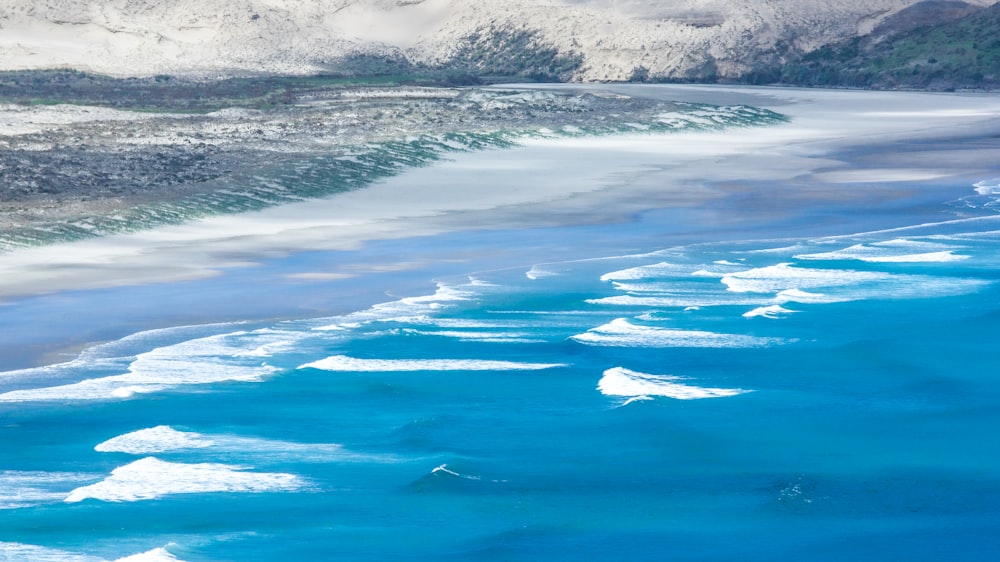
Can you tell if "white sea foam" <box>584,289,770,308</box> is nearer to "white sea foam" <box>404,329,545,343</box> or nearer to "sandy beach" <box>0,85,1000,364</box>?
"white sea foam" <box>404,329,545,343</box>

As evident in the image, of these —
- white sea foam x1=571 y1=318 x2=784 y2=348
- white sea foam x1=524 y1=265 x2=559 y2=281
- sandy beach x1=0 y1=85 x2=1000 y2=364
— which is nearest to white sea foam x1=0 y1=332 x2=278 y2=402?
sandy beach x1=0 y1=85 x2=1000 y2=364

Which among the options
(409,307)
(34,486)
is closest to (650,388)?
(409,307)

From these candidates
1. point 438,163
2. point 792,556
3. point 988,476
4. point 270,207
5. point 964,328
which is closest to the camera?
point 792,556

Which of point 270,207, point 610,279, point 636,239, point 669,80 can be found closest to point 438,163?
point 270,207

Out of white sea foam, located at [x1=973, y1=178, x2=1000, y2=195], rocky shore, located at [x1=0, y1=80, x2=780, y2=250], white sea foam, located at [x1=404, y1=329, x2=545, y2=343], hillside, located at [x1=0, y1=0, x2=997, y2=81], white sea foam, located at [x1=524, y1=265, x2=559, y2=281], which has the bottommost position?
white sea foam, located at [x1=973, y1=178, x2=1000, y2=195]

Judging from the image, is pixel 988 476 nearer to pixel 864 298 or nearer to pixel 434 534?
pixel 434 534

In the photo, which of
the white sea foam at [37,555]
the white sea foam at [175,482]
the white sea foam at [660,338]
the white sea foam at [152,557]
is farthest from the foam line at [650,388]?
the white sea foam at [37,555]

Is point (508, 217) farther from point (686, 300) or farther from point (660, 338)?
point (660, 338)
